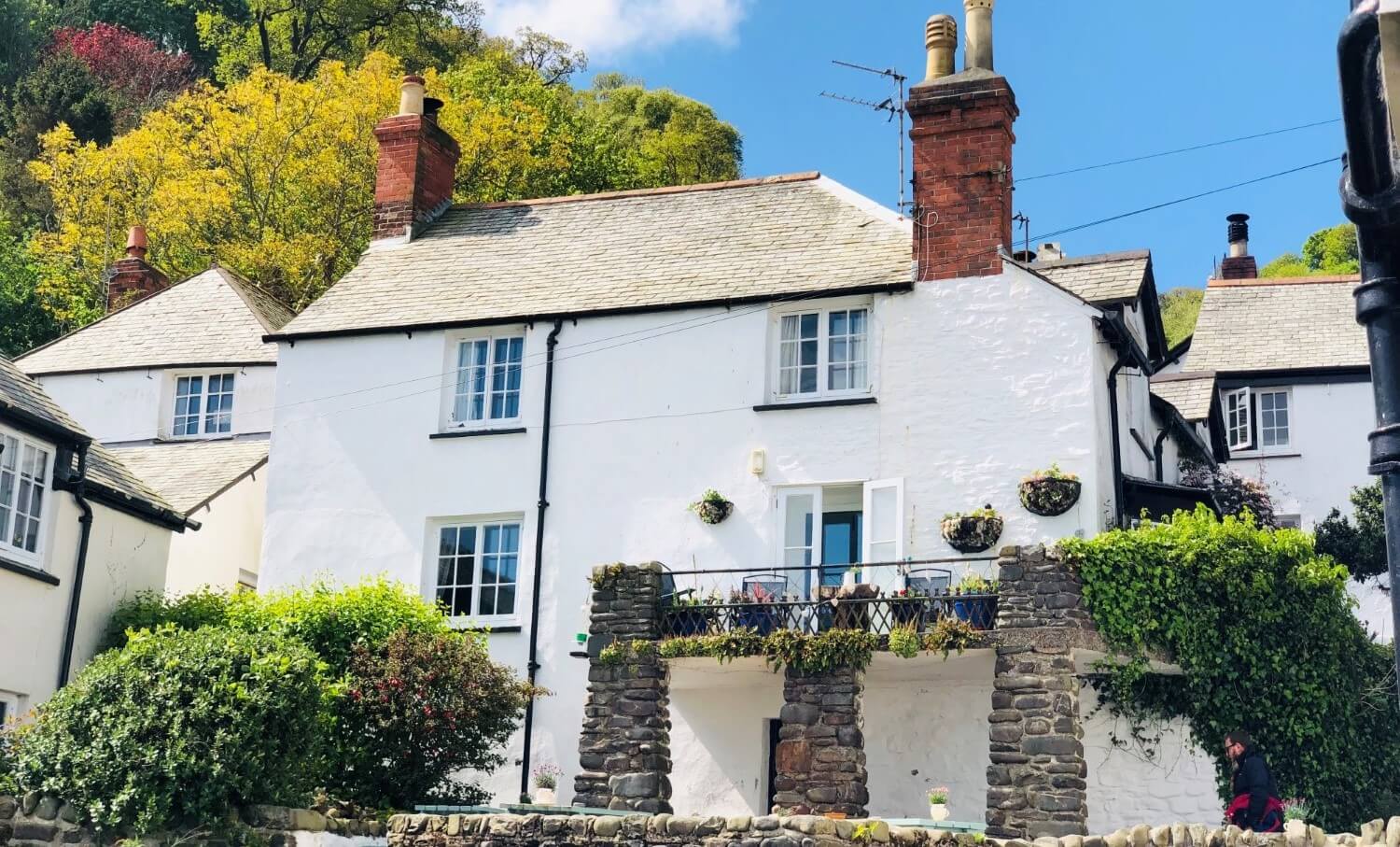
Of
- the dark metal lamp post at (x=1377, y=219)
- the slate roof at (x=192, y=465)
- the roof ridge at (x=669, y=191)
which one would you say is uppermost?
the roof ridge at (x=669, y=191)

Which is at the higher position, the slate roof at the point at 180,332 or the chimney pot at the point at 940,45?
the chimney pot at the point at 940,45

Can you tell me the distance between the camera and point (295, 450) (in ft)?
83.9

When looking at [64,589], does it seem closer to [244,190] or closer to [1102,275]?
[1102,275]

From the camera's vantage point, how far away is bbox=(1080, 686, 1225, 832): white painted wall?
19859 millimetres

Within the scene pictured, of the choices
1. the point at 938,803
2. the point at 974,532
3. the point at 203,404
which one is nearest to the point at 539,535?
the point at 974,532

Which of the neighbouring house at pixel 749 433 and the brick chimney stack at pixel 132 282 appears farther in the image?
the brick chimney stack at pixel 132 282

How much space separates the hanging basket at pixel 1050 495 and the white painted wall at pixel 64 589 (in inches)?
469

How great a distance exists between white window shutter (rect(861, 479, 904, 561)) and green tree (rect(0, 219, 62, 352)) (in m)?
29.3

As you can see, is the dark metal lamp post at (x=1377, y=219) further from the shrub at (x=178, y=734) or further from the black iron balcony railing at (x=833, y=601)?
the black iron balcony railing at (x=833, y=601)

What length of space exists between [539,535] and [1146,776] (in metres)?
9.00

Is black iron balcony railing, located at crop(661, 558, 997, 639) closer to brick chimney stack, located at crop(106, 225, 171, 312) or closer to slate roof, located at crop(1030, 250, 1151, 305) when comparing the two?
slate roof, located at crop(1030, 250, 1151, 305)

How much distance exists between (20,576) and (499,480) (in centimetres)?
689

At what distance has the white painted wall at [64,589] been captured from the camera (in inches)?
784

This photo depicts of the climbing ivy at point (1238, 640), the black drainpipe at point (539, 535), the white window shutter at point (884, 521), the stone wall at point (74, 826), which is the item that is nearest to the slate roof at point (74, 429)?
the black drainpipe at point (539, 535)
